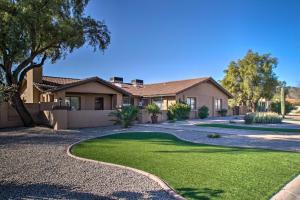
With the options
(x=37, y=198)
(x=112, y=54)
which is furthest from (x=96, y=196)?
(x=112, y=54)

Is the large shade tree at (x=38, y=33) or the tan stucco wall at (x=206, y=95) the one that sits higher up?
the large shade tree at (x=38, y=33)

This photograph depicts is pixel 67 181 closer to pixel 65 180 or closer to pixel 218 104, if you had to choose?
pixel 65 180

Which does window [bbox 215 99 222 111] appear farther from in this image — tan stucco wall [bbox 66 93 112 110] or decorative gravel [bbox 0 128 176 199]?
decorative gravel [bbox 0 128 176 199]

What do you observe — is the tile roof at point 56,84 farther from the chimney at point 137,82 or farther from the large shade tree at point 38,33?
the chimney at point 137,82

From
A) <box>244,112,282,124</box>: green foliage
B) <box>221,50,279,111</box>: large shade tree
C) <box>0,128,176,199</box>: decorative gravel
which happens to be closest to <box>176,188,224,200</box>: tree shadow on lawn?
<box>0,128,176,199</box>: decorative gravel

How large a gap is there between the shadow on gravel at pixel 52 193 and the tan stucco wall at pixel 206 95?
25107 mm

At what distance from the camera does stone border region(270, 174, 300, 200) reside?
5.33 meters

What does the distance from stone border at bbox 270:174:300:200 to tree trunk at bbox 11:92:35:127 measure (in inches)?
727

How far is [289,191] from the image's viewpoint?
18.6 ft

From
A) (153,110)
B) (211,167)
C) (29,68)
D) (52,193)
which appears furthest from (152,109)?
(52,193)

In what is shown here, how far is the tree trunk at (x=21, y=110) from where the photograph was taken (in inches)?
751

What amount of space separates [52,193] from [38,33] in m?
14.4

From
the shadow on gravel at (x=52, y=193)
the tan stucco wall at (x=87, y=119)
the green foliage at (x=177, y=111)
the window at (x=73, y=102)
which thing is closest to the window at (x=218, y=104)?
the green foliage at (x=177, y=111)

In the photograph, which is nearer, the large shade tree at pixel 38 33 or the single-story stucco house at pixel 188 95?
the large shade tree at pixel 38 33
